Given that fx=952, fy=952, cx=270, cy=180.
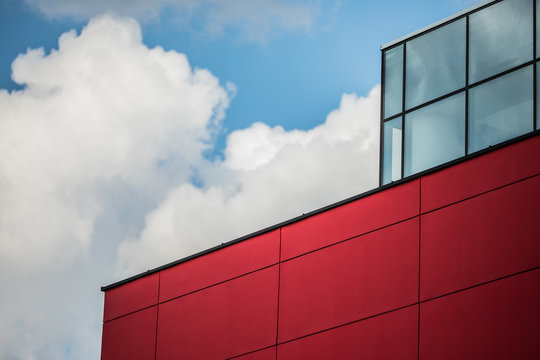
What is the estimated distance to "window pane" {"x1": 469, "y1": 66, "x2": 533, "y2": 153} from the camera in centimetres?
2617

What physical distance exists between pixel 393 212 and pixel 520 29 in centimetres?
693

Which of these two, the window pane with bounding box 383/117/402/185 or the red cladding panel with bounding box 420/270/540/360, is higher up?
the window pane with bounding box 383/117/402/185

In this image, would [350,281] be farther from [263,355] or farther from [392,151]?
[392,151]

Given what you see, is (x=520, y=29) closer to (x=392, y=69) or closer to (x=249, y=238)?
(x=392, y=69)

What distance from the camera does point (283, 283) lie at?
26.5m

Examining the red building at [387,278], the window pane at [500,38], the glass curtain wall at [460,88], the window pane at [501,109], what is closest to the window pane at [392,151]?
the glass curtain wall at [460,88]

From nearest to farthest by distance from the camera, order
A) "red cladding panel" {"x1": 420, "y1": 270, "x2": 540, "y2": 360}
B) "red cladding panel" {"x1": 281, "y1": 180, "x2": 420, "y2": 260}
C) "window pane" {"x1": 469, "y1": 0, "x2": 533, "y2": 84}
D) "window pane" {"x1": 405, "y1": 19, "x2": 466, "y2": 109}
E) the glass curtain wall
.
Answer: "red cladding panel" {"x1": 420, "y1": 270, "x2": 540, "y2": 360}, "red cladding panel" {"x1": 281, "y1": 180, "x2": 420, "y2": 260}, the glass curtain wall, "window pane" {"x1": 469, "y1": 0, "x2": 533, "y2": 84}, "window pane" {"x1": 405, "y1": 19, "x2": 466, "y2": 109}

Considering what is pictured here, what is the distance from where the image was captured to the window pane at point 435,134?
89.6 feet

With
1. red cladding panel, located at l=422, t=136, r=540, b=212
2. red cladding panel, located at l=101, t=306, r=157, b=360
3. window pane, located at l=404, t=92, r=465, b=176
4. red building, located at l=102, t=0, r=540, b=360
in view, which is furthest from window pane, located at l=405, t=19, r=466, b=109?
red cladding panel, located at l=101, t=306, r=157, b=360

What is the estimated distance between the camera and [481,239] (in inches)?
891

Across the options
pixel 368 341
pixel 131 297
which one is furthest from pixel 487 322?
pixel 131 297

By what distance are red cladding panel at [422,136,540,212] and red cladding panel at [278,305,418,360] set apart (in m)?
2.90

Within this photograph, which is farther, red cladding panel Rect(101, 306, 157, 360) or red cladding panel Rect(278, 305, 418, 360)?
red cladding panel Rect(101, 306, 157, 360)

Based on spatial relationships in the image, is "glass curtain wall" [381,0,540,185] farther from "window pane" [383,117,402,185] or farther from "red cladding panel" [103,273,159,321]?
"red cladding panel" [103,273,159,321]
